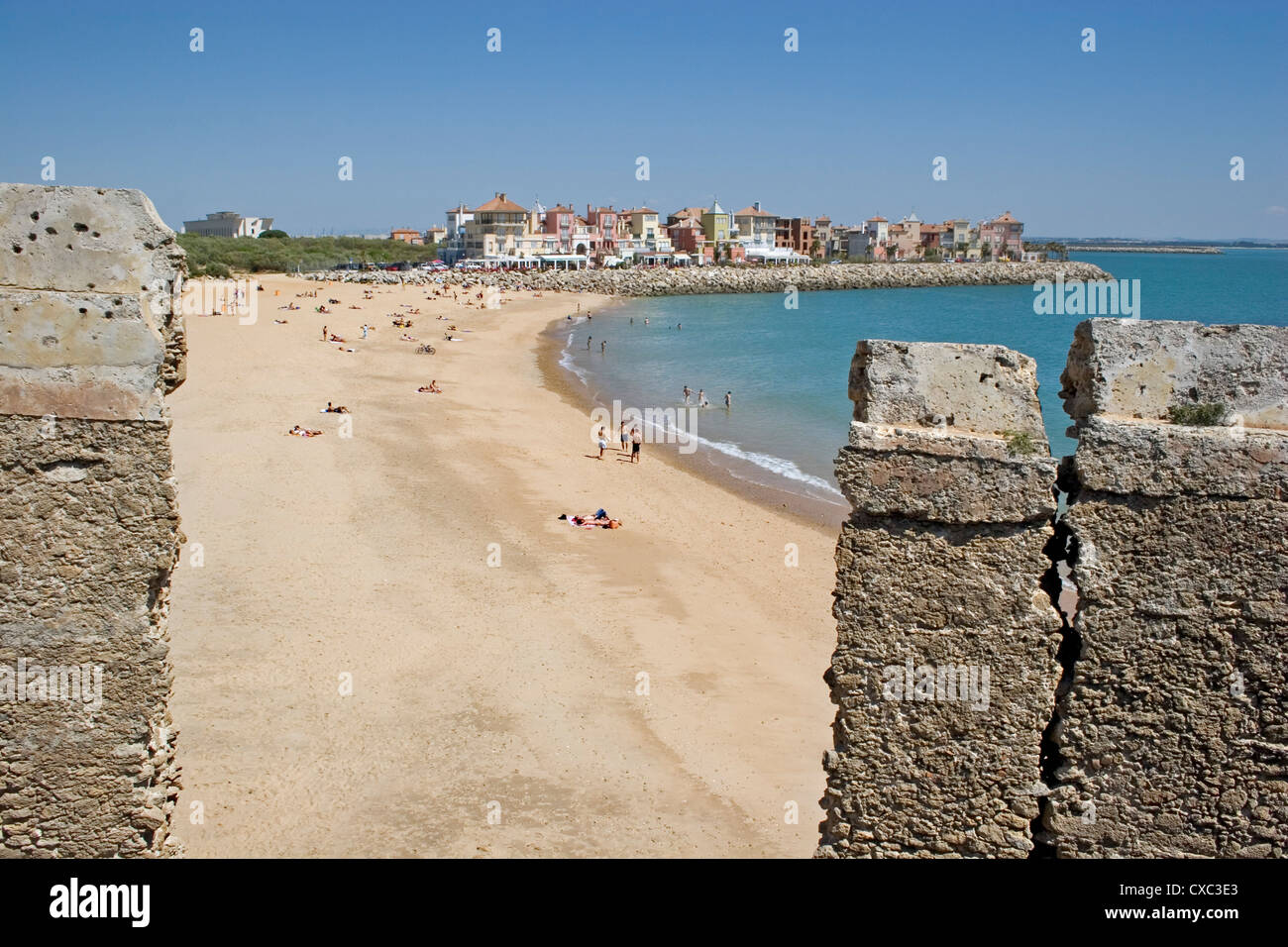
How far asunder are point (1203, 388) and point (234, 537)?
49.4ft

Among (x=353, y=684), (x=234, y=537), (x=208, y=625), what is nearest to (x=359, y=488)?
(x=234, y=537)

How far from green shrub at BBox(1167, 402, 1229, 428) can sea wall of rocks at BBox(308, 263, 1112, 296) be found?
80100mm

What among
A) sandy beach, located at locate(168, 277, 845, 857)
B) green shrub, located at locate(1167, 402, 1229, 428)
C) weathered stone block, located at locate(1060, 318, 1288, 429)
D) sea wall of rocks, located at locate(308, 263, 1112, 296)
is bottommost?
sandy beach, located at locate(168, 277, 845, 857)

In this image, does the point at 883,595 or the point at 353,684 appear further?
the point at 353,684

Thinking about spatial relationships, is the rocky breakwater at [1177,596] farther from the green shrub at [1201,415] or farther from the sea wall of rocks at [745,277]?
the sea wall of rocks at [745,277]

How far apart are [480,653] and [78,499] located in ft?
27.6

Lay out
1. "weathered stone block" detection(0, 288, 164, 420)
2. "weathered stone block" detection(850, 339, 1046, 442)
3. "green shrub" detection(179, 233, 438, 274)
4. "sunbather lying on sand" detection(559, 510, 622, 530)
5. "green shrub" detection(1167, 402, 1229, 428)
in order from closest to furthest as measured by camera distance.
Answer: "weathered stone block" detection(0, 288, 164, 420)
"green shrub" detection(1167, 402, 1229, 428)
"weathered stone block" detection(850, 339, 1046, 442)
"sunbather lying on sand" detection(559, 510, 622, 530)
"green shrub" detection(179, 233, 438, 274)

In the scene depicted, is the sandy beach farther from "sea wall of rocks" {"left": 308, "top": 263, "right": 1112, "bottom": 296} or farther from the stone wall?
"sea wall of rocks" {"left": 308, "top": 263, "right": 1112, "bottom": 296}

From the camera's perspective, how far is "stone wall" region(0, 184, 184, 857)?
5016 millimetres

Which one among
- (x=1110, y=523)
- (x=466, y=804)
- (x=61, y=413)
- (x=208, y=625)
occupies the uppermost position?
(x=61, y=413)

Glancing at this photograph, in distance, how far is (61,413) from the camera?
5.00m

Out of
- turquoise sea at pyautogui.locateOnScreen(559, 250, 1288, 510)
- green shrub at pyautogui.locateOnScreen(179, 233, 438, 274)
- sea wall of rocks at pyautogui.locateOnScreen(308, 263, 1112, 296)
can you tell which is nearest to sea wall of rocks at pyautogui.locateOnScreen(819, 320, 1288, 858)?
turquoise sea at pyautogui.locateOnScreen(559, 250, 1288, 510)

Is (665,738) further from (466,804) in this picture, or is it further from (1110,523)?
(1110,523)
